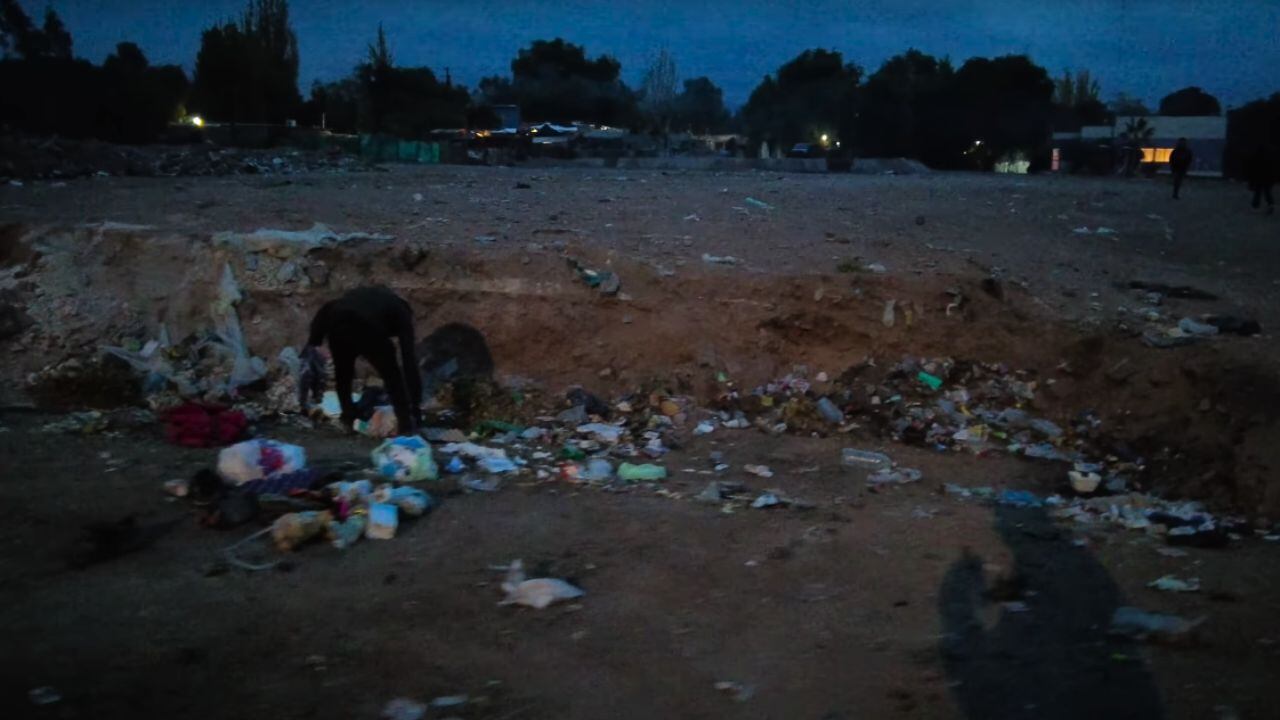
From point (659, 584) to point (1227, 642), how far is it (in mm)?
1926

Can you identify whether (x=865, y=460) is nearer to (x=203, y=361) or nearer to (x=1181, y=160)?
(x=203, y=361)

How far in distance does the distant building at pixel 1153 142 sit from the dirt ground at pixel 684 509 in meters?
21.6

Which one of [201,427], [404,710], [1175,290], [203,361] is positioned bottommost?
[404,710]

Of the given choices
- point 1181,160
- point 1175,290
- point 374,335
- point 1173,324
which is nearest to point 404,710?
point 374,335

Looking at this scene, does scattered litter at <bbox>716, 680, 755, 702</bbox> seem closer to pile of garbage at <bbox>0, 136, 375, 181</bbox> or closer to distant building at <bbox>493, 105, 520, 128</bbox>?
pile of garbage at <bbox>0, 136, 375, 181</bbox>

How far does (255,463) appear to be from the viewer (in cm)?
464

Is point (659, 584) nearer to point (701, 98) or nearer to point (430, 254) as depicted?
point (430, 254)

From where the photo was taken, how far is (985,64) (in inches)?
1391

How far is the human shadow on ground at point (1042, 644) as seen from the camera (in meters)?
2.71

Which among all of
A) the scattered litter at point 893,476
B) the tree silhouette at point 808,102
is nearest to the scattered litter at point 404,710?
the scattered litter at point 893,476

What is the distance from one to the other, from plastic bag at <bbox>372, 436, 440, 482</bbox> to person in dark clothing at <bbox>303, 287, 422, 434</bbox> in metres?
0.46

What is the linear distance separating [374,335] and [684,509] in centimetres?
198

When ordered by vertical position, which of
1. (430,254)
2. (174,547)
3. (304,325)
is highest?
(430,254)

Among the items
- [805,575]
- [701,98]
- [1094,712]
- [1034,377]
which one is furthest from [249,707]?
[701,98]
